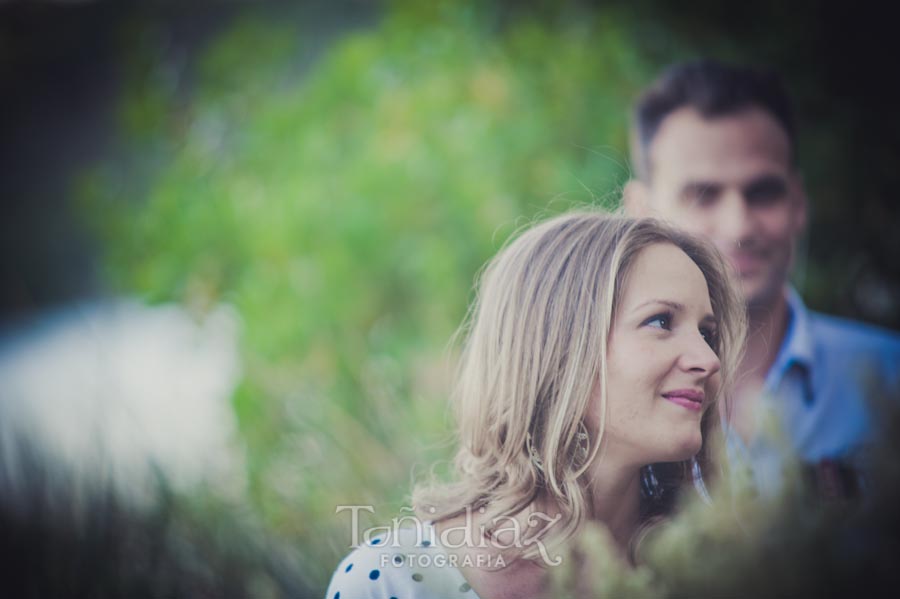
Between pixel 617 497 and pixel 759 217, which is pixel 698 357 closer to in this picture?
pixel 617 497

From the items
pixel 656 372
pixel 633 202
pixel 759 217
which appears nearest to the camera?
pixel 656 372

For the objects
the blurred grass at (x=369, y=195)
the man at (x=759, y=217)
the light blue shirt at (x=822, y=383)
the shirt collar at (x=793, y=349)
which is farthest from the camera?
the blurred grass at (x=369, y=195)

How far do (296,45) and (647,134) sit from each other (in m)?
2.99

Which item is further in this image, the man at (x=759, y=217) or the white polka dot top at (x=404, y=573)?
the man at (x=759, y=217)

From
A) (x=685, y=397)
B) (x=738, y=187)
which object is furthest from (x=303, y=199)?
(x=685, y=397)

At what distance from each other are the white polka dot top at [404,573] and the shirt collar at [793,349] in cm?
121

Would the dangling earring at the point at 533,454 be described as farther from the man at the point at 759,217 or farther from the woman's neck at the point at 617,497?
the man at the point at 759,217

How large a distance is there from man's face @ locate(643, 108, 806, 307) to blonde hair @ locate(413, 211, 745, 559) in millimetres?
394

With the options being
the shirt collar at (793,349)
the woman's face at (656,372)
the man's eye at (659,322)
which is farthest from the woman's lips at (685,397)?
the shirt collar at (793,349)

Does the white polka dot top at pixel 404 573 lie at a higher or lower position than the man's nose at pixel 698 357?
lower

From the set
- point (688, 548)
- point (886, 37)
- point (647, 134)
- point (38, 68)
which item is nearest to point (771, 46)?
point (886, 37)

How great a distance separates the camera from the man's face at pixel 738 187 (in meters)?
1.85

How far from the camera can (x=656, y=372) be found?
1.28 meters

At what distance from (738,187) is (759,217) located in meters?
0.09
